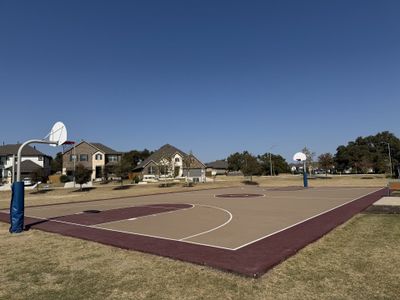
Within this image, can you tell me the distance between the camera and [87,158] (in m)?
64.0

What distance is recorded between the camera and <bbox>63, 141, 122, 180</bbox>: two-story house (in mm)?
62891

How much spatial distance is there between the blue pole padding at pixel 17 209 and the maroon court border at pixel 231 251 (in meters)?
0.96

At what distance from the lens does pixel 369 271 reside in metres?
6.50

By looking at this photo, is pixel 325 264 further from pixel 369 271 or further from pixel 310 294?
pixel 310 294

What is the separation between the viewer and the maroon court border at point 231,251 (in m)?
7.20

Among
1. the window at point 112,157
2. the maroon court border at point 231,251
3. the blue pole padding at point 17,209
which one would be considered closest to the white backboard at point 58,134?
the blue pole padding at point 17,209

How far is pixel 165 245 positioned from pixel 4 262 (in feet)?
12.7

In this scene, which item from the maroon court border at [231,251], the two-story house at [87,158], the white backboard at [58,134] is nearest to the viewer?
the maroon court border at [231,251]

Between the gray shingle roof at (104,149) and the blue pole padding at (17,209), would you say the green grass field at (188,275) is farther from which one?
the gray shingle roof at (104,149)

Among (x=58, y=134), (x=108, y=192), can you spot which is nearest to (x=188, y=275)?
(x=58, y=134)

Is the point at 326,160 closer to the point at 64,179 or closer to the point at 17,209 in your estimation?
the point at 64,179

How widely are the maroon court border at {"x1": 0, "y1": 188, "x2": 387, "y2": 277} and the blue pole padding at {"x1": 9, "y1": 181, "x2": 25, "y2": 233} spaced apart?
0.96 metres

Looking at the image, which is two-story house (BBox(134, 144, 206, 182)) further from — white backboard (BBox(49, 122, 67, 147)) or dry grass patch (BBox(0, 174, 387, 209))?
white backboard (BBox(49, 122, 67, 147))

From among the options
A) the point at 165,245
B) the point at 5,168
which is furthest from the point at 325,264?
the point at 5,168
